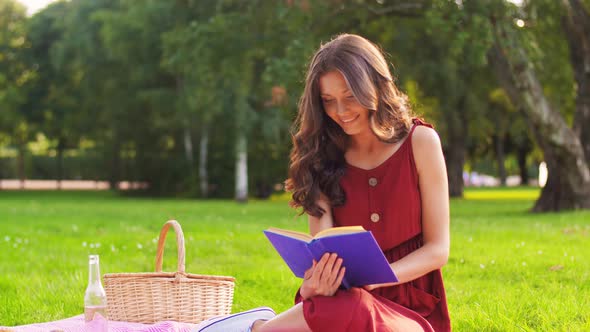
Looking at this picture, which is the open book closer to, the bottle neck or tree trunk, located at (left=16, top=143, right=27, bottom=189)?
the bottle neck

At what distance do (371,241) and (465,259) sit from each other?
5.45m

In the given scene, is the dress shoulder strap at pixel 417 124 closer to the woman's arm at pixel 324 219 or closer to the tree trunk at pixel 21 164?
the woman's arm at pixel 324 219

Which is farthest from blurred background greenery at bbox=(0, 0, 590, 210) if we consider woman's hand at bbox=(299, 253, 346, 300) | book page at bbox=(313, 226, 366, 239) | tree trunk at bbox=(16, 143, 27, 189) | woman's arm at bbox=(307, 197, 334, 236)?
book page at bbox=(313, 226, 366, 239)

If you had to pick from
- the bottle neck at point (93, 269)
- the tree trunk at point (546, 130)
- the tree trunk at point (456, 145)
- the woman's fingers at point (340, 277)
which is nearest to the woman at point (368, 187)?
the woman's fingers at point (340, 277)

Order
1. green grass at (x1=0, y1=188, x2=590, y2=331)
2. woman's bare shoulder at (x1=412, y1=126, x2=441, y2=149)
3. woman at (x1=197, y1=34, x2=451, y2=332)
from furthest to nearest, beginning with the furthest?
green grass at (x1=0, y1=188, x2=590, y2=331), woman's bare shoulder at (x1=412, y1=126, x2=441, y2=149), woman at (x1=197, y1=34, x2=451, y2=332)

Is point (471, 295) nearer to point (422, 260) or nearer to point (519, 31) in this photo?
point (422, 260)

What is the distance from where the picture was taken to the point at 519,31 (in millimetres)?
15211

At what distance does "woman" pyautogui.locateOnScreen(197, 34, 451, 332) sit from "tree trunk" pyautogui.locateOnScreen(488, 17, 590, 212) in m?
11.7

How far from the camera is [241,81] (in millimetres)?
18844

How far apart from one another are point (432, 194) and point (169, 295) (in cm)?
195

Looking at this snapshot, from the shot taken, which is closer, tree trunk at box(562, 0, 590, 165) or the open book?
the open book

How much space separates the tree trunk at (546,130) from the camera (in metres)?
15.5

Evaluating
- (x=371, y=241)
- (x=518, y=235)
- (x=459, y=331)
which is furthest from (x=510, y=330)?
(x=518, y=235)

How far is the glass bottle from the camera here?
3678 mm
